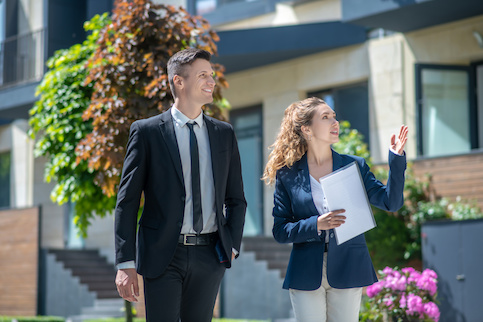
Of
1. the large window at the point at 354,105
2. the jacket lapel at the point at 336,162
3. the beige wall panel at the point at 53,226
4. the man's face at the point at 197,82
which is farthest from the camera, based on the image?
the beige wall panel at the point at 53,226

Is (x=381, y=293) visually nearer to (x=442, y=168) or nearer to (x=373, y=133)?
(x=442, y=168)

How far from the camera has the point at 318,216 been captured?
4156 mm

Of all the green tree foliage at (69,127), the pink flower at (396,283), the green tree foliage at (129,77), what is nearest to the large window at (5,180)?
the green tree foliage at (69,127)

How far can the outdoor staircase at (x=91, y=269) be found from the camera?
54.9 ft

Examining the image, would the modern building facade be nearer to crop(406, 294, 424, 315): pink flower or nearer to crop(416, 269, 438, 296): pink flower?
crop(416, 269, 438, 296): pink flower

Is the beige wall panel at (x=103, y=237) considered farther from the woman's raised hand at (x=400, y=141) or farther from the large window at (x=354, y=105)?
the woman's raised hand at (x=400, y=141)

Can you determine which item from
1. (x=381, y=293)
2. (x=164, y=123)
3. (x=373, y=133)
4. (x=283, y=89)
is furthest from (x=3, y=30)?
(x=164, y=123)

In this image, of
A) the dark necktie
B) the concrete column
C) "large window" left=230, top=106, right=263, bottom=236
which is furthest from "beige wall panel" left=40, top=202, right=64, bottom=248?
the dark necktie

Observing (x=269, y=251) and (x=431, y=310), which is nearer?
(x=431, y=310)

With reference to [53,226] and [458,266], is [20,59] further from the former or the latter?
[458,266]

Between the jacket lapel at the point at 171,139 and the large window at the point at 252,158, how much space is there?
481 inches

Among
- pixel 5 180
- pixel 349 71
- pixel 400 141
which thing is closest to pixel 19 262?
pixel 5 180

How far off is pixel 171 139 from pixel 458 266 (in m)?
6.59

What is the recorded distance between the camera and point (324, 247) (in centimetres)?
422
